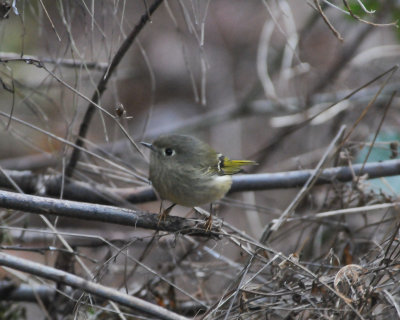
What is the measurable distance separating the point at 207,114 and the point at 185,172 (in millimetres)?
3060

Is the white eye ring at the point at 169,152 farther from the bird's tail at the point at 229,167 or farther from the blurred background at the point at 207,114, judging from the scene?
the bird's tail at the point at 229,167

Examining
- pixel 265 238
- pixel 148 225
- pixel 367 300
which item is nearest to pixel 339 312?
pixel 367 300

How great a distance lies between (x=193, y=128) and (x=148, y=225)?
3.35 m

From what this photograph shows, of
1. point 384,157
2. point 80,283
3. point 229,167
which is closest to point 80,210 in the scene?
point 80,283

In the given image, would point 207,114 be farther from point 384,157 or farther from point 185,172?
point 185,172

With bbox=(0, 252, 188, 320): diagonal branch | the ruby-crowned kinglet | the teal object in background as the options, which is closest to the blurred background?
the teal object in background

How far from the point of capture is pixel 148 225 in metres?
2.48

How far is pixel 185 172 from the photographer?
10.0 feet

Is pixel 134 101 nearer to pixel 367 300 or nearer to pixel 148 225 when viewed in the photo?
pixel 148 225

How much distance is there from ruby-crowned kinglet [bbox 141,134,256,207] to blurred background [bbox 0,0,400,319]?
15 cm

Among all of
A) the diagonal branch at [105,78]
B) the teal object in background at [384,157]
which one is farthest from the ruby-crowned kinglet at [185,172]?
the teal object in background at [384,157]

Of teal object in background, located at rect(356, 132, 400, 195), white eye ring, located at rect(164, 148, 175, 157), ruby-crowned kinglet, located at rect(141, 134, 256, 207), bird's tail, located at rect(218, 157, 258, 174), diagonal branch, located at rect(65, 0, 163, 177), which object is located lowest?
teal object in background, located at rect(356, 132, 400, 195)

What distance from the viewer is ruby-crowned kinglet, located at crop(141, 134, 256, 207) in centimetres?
294

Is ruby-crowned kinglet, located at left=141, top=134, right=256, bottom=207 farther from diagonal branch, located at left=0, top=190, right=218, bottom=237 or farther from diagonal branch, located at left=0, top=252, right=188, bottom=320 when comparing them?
diagonal branch, located at left=0, top=252, right=188, bottom=320
